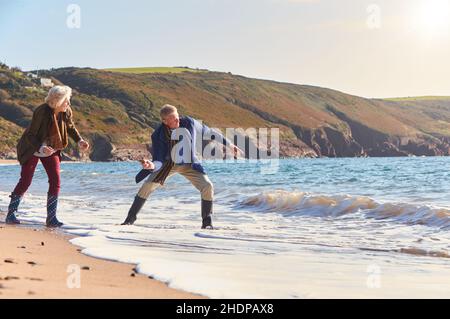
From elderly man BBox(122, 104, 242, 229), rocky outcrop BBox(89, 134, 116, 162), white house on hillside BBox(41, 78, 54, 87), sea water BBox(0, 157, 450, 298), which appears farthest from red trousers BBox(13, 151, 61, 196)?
white house on hillside BBox(41, 78, 54, 87)

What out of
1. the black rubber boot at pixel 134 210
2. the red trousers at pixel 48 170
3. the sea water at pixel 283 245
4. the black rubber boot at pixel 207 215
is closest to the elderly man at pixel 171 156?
the black rubber boot at pixel 207 215

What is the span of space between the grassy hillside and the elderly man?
370 feet

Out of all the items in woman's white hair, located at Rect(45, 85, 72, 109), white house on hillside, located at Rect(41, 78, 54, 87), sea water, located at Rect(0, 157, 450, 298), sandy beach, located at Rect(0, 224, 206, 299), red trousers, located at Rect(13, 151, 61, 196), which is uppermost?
white house on hillside, located at Rect(41, 78, 54, 87)

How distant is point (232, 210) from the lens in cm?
1308

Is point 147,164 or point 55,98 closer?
point 147,164

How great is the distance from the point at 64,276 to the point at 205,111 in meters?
163

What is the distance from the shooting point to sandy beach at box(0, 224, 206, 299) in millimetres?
3861

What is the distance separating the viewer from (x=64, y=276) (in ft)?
14.9

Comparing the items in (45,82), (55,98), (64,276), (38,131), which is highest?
(45,82)

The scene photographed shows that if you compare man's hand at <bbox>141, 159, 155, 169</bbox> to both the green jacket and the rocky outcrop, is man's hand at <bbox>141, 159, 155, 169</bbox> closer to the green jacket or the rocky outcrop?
the green jacket

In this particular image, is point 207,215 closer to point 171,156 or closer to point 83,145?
point 171,156

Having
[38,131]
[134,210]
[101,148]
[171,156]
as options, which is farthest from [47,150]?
[101,148]
